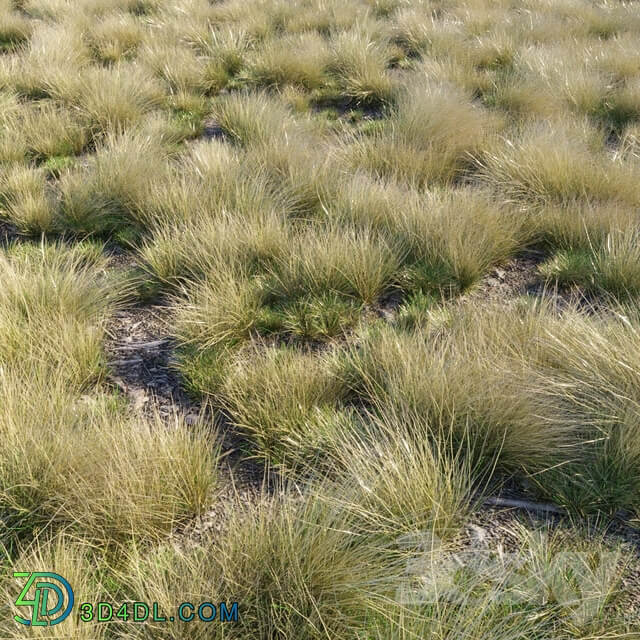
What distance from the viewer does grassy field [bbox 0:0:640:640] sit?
76.3 inches

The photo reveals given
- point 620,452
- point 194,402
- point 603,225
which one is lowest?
point 194,402

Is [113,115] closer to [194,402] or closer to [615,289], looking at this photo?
[194,402]

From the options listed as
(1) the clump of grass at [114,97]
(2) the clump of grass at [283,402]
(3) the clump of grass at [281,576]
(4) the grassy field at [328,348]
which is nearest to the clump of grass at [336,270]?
(4) the grassy field at [328,348]

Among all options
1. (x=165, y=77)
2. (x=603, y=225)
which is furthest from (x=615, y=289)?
(x=165, y=77)

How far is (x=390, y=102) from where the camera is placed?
6.17 meters

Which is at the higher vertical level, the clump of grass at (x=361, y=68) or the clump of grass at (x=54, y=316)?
the clump of grass at (x=361, y=68)

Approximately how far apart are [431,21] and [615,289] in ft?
19.5

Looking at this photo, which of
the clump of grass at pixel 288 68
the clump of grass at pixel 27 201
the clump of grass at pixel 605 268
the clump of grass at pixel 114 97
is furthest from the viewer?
the clump of grass at pixel 288 68

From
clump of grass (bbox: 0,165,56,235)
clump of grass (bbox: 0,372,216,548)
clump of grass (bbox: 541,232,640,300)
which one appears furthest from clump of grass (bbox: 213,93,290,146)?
clump of grass (bbox: 0,372,216,548)

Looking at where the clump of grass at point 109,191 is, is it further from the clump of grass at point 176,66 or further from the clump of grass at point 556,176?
the clump of grass at point 556,176

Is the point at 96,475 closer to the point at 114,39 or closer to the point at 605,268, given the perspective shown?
the point at 605,268

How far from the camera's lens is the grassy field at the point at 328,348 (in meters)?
1.94

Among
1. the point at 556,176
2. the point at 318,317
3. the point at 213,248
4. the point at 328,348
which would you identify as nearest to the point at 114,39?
the point at 213,248

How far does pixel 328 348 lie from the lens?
3.21 metres
